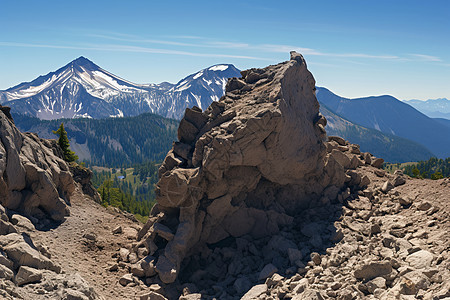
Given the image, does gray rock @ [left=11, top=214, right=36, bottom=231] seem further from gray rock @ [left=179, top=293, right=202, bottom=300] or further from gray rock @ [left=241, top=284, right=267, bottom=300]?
gray rock @ [left=241, top=284, right=267, bottom=300]

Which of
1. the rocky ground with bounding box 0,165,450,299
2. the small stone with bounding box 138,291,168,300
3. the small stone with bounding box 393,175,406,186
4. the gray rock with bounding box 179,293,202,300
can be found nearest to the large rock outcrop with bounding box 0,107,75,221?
the rocky ground with bounding box 0,165,450,299

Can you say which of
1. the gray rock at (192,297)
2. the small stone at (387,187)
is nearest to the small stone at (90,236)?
the gray rock at (192,297)

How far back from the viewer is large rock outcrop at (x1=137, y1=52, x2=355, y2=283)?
29281mm

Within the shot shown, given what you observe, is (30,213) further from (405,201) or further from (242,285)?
(405,201)

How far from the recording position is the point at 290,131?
1281 inches

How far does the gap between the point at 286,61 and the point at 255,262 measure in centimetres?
1900

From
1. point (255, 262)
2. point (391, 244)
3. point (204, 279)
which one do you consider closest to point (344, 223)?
point (391, 244)

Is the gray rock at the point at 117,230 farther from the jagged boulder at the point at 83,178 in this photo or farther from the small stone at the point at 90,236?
the jagged boulder at the point at 83,178

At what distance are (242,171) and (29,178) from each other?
1643 centimetres

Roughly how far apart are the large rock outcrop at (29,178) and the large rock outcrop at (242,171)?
757cm

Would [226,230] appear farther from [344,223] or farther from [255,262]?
[344,223]

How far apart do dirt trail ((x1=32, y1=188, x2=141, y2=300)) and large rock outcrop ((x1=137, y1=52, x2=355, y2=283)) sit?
2463 millimetres

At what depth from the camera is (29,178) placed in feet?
91.2

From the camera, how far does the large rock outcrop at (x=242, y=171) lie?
2928cm
